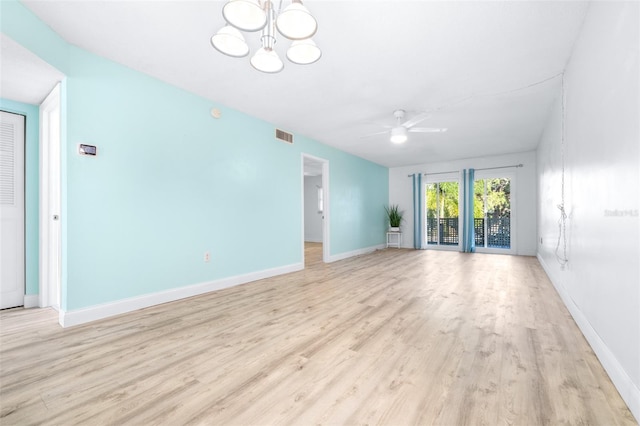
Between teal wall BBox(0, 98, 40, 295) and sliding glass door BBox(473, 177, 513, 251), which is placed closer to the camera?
teal wall BBox(0, 98, 40, 295)

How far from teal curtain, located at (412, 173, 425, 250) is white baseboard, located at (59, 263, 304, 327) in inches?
205

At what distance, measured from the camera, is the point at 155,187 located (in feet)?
9.65

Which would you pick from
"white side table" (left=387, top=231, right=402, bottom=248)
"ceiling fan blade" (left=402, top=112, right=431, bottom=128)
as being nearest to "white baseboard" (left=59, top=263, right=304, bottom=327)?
"ceiling fan blade" (left=402, top=112, right=431, bottom=128)

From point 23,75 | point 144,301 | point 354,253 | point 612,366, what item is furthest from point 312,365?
point 354,253

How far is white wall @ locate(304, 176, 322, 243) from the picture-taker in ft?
33.0

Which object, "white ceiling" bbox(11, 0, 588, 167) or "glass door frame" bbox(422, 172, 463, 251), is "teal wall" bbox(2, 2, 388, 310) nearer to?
"white ceiling" bbox(11, 0, 588, 167)

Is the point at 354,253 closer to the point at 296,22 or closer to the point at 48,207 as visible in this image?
the point at 48,207

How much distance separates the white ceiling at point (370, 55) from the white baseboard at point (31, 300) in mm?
2666

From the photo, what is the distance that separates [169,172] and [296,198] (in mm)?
2210

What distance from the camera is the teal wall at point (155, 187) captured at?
243cm

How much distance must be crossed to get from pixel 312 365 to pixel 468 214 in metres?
6.66

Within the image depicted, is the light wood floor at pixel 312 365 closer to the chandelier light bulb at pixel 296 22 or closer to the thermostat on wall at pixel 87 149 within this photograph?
the thermostat on wall at pixel 87 149

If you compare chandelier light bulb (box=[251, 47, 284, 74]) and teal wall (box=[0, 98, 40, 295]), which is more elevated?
chandelier light bulb (box=[251, 47, 284, 74])

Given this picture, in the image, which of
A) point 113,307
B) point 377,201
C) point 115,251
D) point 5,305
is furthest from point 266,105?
point 377,201
